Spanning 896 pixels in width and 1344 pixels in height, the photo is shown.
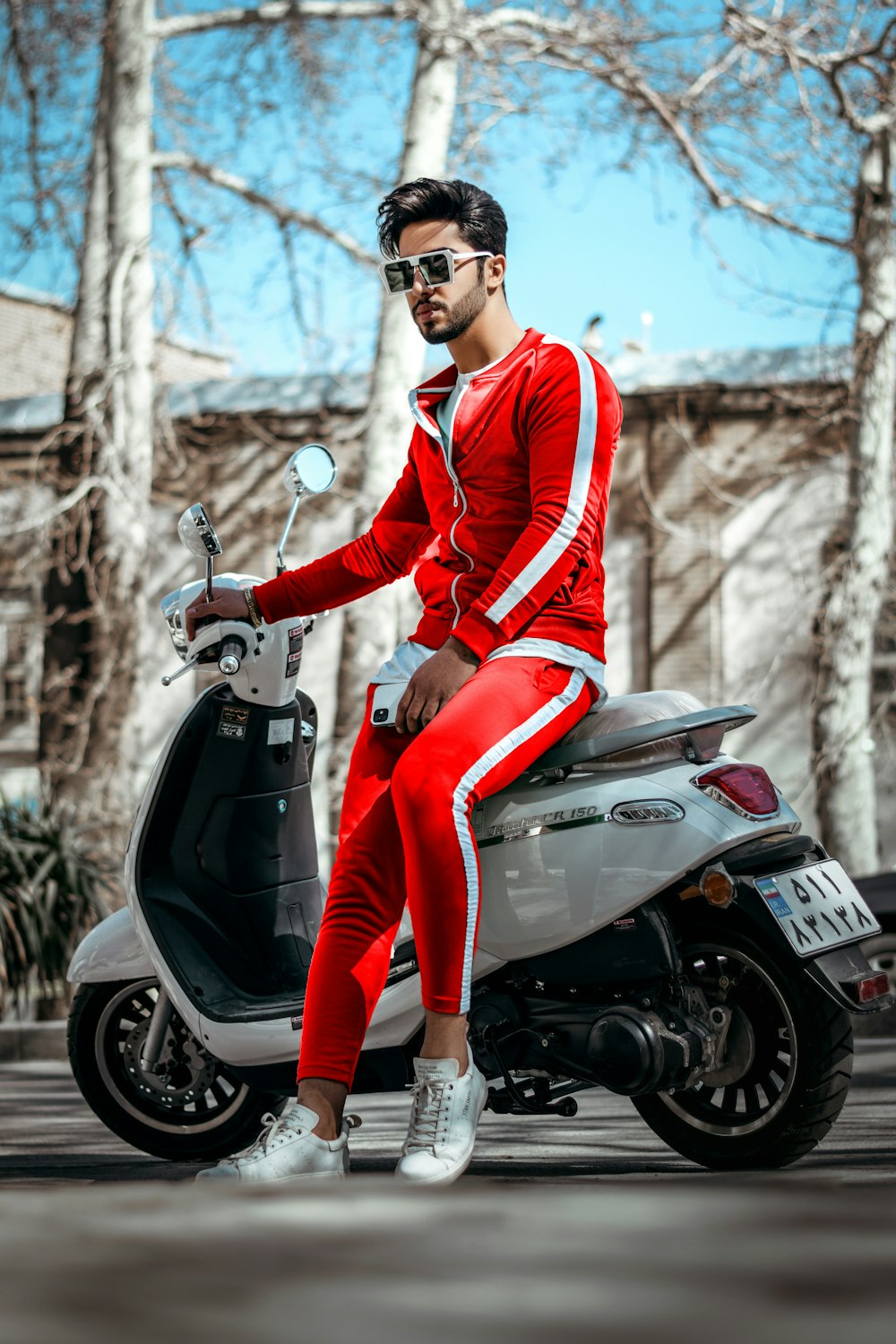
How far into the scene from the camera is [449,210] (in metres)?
3.75

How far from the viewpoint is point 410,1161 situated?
9.80ft

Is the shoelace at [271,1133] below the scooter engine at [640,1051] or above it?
below

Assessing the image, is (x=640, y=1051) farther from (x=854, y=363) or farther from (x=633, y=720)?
(x=854, y=363)

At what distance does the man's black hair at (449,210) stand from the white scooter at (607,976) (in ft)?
2.94

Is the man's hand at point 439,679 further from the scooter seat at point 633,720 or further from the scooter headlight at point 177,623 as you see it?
the scooter headlight at point 177,623

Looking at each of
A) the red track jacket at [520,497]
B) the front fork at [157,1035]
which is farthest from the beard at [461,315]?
the front fork at [157,1035]

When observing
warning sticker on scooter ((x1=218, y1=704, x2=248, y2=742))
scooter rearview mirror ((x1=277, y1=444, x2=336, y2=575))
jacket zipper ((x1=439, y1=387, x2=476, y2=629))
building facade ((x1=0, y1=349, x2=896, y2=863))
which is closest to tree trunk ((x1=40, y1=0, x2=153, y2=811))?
building facade ((x1=0, y1=349, x2=896, y2=863))

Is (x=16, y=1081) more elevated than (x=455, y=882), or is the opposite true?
(x=455, y=882)

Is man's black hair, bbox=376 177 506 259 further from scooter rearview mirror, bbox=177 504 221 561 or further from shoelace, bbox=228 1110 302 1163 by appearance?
shoelace, bbox=228 1110 302 1163

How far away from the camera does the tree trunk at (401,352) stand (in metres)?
12.5

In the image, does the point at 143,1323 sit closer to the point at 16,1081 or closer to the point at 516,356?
the point at 516,356

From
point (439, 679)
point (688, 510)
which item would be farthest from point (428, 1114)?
point (688, 510)

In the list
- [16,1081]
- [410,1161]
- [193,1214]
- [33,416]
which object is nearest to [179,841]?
[410,1161]

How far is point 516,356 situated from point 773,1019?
1.56m
